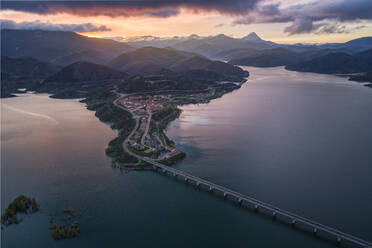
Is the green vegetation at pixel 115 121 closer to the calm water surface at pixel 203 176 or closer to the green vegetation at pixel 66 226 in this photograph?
the calm water surface at pixel 203 176

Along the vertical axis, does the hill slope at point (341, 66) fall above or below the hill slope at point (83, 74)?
above

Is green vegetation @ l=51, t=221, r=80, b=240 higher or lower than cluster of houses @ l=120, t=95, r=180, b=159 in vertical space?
lower

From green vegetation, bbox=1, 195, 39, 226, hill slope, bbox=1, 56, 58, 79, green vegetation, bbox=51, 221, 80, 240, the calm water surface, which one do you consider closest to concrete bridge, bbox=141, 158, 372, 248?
the calm water surface

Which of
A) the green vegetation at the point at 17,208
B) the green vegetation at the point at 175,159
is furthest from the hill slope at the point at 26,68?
the green vegetation at the point at 17,208

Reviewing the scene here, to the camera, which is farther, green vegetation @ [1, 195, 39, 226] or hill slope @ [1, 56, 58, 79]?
hill slope @ [1, 56, 58, 79]

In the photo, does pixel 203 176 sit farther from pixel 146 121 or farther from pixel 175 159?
pixel 146 121

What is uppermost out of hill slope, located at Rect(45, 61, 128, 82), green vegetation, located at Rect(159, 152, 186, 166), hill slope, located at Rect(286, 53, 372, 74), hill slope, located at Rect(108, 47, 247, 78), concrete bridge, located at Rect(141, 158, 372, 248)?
hill slope, located at Rect(286, 53, 372, 74)

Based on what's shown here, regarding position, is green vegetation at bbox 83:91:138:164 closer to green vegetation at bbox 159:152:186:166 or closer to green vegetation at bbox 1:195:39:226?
green vegetation at bbox 159:152:186:166

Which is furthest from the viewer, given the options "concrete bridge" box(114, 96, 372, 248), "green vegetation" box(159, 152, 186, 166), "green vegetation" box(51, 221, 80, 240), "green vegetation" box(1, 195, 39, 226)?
"green vegetation" box(159, 152, 186, 166)

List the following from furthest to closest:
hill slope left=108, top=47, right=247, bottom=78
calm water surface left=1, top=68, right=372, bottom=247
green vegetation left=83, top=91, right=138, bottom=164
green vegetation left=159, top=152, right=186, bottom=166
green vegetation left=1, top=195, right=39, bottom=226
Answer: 1. hill slope left=108, top=47, right=247, bottom=78
2. green vegetation left=83, top=91, right=138, bottom=164
3. green vegetation left=159, top=152, right=186, bottom=166
4. green vegetation left=1, top=195, right=39, bottom=226
5. calm water surface left=1, top=68, right=372, bottom=247
